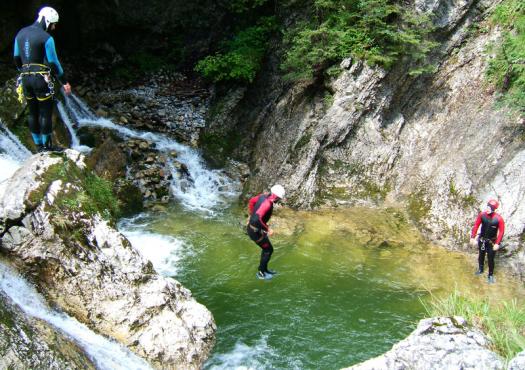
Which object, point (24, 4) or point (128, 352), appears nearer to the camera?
point (128, 352)

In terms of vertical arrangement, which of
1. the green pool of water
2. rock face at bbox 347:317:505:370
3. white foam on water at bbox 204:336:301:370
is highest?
rock face at bbox 347:317:505:370

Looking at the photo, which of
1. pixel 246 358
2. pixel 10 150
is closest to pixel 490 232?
pixel 246 358

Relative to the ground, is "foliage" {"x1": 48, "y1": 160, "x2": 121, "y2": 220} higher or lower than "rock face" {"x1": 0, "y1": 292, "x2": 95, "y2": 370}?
higher

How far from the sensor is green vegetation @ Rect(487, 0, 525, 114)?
10359 mm

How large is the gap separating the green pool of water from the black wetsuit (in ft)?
13.3

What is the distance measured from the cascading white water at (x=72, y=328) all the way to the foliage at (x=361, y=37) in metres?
8.21

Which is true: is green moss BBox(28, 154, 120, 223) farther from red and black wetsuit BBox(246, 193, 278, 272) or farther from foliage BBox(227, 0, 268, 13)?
foliage BBox(227, 0, 268, 13)

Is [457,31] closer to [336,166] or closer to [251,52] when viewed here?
[336,166]

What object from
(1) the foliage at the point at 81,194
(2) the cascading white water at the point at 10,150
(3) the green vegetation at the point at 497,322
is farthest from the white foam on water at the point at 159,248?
(3) the green vegetation at the point at 497,322

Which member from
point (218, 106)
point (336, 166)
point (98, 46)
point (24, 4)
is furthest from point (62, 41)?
point (336, 166)

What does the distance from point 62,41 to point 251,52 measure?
21.9 ft

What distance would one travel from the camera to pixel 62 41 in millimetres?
15320

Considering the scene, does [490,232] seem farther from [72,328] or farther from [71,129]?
[71,129]

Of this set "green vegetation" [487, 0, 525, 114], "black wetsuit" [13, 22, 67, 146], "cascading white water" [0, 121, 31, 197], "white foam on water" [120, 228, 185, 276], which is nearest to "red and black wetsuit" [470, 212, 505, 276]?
"green vegetation" [487, 0, 525, 114]
